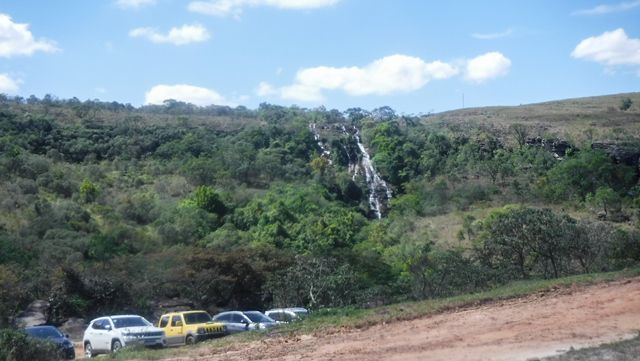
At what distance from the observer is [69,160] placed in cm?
8481

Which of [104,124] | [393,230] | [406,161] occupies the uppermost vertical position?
[104,124]

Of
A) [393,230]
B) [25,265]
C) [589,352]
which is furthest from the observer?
[393,230]

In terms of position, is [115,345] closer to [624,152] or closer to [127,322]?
[127,322]

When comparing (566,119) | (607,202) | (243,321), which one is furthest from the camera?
(566,119)

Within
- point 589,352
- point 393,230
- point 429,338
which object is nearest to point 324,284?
point 429,338

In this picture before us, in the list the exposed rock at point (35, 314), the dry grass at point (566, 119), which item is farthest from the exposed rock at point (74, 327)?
the dry grass at point (566, 119)

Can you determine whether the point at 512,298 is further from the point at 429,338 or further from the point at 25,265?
the point at 25,265

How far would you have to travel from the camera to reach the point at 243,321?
24.9 m

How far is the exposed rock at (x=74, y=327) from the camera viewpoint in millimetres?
32250

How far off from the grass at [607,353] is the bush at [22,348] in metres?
11.2

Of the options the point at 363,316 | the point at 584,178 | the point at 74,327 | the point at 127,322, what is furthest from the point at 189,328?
the point at 584,178

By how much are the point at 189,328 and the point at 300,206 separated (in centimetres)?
4538

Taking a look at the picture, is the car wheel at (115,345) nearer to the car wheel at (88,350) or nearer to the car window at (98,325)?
the car window at (98,325)

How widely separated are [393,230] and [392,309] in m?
42.7
